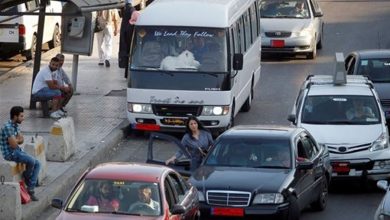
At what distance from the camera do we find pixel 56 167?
20.6 m

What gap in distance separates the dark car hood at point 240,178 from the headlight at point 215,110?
248 inches

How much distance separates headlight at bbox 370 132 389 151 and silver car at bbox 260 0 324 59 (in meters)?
14.3

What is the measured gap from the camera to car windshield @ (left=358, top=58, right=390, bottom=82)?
26.5 metres

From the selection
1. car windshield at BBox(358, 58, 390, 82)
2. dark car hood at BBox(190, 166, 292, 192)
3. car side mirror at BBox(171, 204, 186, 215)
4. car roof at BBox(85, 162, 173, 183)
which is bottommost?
car windshield at BBox(358, 58, 390, 82)

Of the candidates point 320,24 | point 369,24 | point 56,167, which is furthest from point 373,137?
point 369,24

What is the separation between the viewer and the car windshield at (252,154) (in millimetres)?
17453

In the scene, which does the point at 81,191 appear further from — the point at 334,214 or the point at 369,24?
the point at 369,24

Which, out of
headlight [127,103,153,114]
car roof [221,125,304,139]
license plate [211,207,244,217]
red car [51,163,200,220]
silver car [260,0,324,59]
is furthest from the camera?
silver car [260,0,324,59]

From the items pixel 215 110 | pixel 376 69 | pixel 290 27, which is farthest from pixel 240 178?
pixel 290 27

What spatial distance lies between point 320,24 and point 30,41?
9829 mm

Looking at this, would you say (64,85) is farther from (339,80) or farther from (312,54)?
(312,54)

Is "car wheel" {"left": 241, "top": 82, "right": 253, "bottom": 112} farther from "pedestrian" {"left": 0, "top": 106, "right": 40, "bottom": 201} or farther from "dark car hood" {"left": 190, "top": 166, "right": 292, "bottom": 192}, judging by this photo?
"pedestrian" {"left": 0, "top": 106, "right": 40, "bottom": 201}

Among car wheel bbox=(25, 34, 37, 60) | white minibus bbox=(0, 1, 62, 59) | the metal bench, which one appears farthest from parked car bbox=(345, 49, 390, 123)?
car wheel bbox=(25, 34, 37, 60)

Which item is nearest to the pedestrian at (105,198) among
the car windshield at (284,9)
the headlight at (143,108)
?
the headlight at (143,108)
